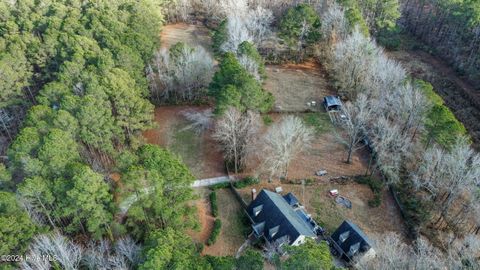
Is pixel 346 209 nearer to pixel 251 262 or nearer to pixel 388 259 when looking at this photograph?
pixel 388 259

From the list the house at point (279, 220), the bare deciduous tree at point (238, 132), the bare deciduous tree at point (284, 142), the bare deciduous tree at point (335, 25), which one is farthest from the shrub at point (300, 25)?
the house at point (279, 220)

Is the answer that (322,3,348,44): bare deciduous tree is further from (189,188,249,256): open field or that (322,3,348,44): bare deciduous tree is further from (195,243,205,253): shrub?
(195,243,205,253): shrub

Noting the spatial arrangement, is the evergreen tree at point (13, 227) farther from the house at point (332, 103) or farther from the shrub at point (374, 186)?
the house at point (332, 103)

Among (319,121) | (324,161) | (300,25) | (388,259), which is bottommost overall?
(324,161)

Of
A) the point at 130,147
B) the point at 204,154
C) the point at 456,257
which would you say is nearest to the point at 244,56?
the point at 204,154

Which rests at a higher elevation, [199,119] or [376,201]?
[199,119]

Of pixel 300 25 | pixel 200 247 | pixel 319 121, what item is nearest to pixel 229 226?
pixel 200 247

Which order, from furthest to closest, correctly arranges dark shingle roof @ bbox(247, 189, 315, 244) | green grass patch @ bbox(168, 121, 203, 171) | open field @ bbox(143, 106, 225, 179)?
green grass patch @ bbox(168, 121, 203, 171) → open field @ bbox(143, 106, 225, 179) → dark shingle roof @ bbox(247, 189, 315, 244)

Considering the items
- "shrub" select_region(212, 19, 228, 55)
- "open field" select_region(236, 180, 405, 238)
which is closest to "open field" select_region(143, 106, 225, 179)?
"open field" select_region(236, 180, 405, 238)
